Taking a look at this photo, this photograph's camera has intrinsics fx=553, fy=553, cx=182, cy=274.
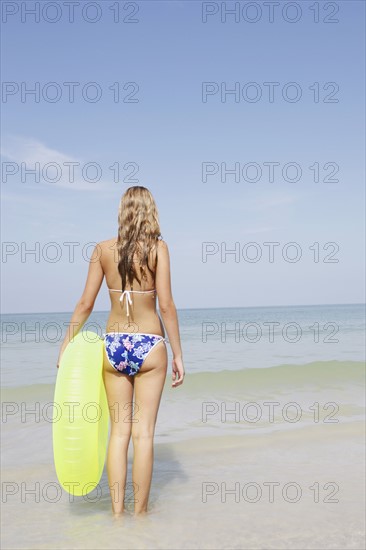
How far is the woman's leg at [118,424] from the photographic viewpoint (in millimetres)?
3953

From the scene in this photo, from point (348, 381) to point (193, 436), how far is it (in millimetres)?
4902

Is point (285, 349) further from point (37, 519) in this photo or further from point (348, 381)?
point (37, 519)

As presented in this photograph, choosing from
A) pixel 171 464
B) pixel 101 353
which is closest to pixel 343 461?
pixel 171 464

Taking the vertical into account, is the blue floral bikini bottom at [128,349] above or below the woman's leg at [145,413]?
above

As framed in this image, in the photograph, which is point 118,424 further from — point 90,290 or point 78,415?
point 90,290

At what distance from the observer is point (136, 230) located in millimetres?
3795

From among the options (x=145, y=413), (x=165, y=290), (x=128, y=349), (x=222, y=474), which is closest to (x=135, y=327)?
(x=128, y=349)

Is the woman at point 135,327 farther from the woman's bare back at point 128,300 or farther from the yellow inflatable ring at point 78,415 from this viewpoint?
the yellow inflatable ring at point 78,415

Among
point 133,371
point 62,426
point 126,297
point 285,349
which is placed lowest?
point 285,349

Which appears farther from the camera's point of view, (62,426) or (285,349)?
(285,349)

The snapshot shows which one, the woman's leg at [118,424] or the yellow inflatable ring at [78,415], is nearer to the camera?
the yellow inflatable ring at [78,415]

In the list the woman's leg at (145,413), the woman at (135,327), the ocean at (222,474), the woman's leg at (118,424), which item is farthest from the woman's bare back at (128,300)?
the ocean at (222,474)

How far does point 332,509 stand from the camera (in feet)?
13.7

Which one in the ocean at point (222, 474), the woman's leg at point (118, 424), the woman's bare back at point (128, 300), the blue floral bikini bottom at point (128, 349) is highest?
the woman's bare back at point (128, 300)
